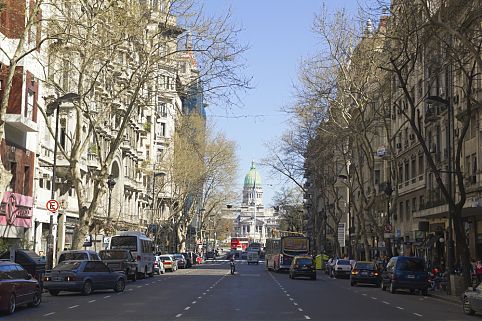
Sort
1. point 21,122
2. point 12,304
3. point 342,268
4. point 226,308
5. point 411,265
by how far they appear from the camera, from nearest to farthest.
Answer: point 12,304 → point 226,308 → point 411,265 → point 21,122 → point 342,268

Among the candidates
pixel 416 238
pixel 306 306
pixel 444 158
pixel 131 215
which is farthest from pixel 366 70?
pixel 131 215

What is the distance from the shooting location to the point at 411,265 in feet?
118

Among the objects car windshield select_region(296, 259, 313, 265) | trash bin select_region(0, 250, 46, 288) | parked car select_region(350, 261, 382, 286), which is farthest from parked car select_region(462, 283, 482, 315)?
car windshield select_region(296, 259, 313, 265)

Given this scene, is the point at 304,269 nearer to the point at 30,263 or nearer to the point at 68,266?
the point at 68,266

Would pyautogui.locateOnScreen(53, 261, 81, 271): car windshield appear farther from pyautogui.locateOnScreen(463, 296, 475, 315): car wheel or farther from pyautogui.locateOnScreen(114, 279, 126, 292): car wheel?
pyautogui.locateOnScreen(463, 296, 475, 315): car wheel

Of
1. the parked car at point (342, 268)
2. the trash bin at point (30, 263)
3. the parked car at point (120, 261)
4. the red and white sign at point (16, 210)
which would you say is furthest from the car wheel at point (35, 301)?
the parked car at point (342, 268)

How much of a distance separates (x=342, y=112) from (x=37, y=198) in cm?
2037

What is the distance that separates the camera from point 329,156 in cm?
6150

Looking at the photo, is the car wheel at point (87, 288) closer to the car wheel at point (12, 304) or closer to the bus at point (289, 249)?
the car wheel at point (12, 304)

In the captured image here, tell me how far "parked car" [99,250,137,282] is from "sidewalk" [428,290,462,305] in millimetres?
17173

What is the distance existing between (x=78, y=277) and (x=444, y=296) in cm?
1640

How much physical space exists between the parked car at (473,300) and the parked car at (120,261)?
22482mm

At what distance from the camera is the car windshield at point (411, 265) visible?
35719 mm

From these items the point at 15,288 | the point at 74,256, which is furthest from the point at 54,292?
the point at 15,288
